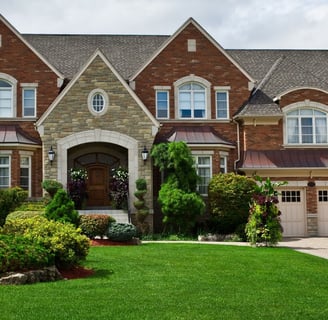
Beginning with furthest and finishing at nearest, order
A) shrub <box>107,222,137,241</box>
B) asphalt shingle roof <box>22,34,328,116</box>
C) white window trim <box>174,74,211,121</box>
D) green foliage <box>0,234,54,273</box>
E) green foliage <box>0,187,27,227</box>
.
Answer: asphalt shingle roof <box>22,34,328,116</box>
white window trim <box>174,74,211,121</box>
shrub <box>107,222,137,241</box>
green foliage <box>0,187,27,227</box>
green foliage <box>0,234,54,273</box>

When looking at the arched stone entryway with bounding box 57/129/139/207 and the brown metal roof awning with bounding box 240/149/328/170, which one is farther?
the brown metal roof awning with bounding box 240/149/328/170

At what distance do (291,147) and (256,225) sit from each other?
8664mm

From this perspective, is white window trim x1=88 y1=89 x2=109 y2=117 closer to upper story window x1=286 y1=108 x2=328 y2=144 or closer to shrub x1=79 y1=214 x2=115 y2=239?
shrub x1=79 y1=214 x2=115 y2=239

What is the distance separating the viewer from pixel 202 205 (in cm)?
2547

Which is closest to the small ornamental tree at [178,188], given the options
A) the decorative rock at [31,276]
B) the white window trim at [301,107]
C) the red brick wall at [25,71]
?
the white window trim at [301,107]

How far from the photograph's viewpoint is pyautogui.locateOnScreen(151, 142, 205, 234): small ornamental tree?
82.7 ft

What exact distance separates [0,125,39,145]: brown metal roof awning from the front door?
3196mm

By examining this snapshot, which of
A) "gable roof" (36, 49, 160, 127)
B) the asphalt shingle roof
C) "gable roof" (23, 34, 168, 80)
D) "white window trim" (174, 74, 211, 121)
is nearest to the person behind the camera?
"gable roof" (36, 49, 160, 127)

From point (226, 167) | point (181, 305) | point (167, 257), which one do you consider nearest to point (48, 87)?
point (226, 167)

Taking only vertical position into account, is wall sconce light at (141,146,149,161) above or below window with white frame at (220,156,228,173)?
above

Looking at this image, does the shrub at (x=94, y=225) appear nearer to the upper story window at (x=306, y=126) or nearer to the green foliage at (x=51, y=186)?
the green foliage at (x=51, y=186)

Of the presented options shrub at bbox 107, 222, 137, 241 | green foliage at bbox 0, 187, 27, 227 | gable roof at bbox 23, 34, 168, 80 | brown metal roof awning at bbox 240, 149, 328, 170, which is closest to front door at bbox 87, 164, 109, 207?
gable roof at bbox 23, 34, 168, 80

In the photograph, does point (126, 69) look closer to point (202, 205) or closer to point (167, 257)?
point (202, 205)

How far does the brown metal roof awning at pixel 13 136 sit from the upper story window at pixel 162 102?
6.19 metres
